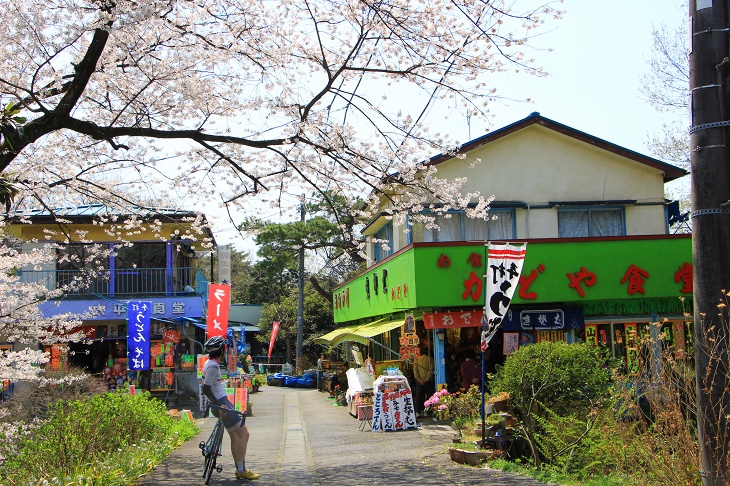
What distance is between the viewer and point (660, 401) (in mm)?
7215

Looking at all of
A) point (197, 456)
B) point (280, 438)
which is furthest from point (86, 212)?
point (197, 456)

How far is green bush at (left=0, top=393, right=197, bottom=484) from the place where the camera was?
876cm

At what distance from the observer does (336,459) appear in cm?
1191

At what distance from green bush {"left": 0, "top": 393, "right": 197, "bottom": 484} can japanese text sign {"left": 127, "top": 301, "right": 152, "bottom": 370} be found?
9.12m

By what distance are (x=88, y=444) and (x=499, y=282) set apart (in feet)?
20.5

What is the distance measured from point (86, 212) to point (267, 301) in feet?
112

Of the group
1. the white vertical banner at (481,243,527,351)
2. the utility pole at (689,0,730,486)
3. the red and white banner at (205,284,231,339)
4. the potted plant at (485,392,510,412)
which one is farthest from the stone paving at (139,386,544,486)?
the utility pole at (689,0,730,486)

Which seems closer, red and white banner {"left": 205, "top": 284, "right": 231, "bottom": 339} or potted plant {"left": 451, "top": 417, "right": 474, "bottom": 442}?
potted plant {"left": 451, "top": 417, "right": 474, "bottom": 442}

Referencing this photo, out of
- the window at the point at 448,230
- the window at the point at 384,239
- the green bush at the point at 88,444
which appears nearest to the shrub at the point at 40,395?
the green bush at the point at 88,444

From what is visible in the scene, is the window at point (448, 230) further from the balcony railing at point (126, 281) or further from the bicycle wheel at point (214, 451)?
the bicycle wheel at point (214, 451)

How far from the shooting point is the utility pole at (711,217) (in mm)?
5613

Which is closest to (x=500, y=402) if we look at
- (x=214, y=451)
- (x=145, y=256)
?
(x=214, y=451)

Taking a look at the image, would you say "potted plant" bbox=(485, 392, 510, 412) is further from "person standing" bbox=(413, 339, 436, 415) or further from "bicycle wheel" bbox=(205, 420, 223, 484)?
"person standing" bbox=(413, 339, 436, 415)

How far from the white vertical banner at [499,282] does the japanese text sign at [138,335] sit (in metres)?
12.5
